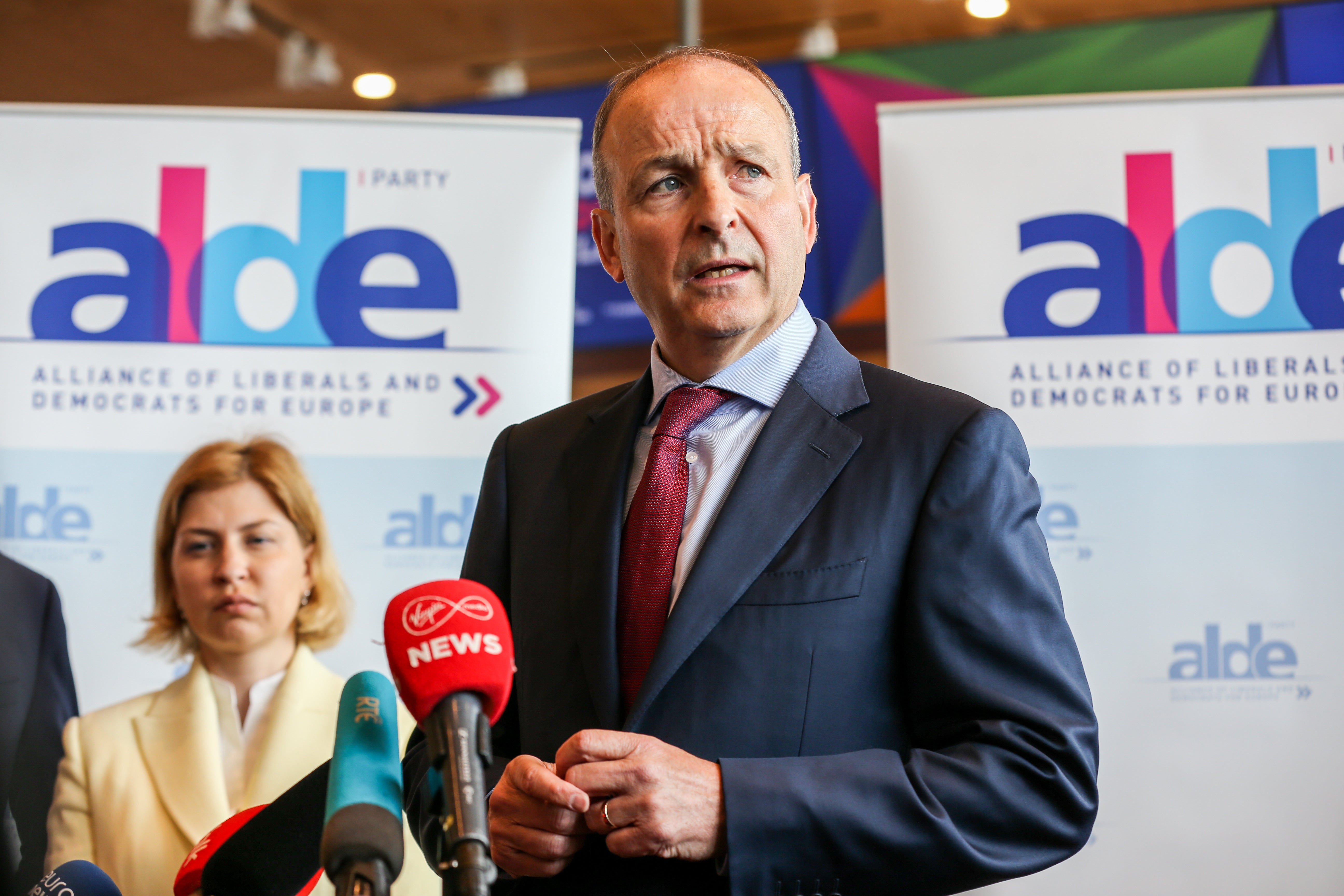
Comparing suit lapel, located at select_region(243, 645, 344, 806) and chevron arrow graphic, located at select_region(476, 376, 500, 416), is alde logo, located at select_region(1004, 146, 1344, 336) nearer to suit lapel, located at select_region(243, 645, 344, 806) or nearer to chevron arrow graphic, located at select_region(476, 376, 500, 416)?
chevron arrow graphic, located at select_region(476, 376, 500, 416)

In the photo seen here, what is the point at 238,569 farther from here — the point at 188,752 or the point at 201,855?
the point at 201,855

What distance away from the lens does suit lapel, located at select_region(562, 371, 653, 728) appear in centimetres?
147

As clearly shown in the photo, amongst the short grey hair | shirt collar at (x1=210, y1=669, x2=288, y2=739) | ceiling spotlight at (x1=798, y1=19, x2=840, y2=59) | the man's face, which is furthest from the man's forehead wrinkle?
ceiling spotlight at (x1=798, y1=19, x2=840, y2=59)

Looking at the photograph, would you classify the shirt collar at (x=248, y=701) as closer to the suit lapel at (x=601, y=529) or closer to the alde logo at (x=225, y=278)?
the alde logo at (x=225, y=278)

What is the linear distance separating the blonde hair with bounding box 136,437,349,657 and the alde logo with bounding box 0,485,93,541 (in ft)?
0.70

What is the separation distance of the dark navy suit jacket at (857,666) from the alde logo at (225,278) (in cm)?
190

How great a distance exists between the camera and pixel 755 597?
4.67ft

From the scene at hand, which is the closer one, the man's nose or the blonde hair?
the man's nose

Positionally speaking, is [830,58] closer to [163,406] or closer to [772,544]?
[163,406]

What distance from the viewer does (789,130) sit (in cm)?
175

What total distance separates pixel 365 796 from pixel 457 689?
4.0 inches

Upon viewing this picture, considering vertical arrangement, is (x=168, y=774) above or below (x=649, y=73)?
below

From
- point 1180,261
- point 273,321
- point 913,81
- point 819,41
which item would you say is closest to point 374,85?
point 819,41

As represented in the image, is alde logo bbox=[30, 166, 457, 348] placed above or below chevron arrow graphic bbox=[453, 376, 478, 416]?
above
